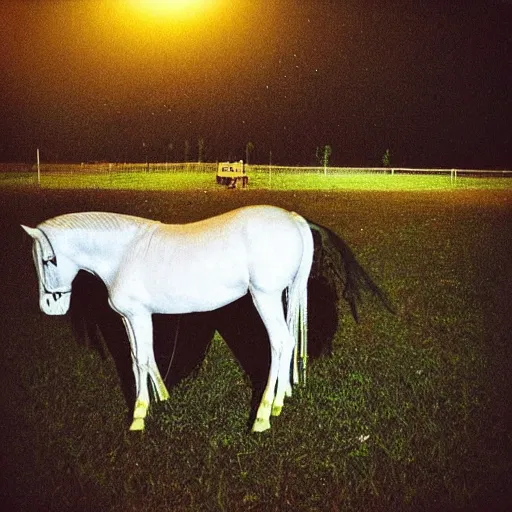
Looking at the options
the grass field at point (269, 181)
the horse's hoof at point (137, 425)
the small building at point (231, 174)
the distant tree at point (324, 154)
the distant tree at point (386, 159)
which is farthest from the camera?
the distant tree at point (324, 154)

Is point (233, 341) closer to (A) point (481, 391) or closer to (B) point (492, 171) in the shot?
(A) point (481, 391)

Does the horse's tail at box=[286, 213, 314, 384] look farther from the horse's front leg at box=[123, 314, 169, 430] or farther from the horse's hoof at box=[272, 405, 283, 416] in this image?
A: the horse's front leg at box=[123, 314, 169, 430]

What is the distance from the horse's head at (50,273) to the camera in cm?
369

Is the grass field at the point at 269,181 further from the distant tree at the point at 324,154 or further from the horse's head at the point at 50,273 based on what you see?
the horse's head at the point at 50,273

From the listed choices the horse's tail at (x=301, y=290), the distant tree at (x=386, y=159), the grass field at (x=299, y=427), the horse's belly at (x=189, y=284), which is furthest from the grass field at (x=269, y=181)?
the horse's belly at (x=189, y=284)

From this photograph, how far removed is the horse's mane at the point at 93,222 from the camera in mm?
→ 3791

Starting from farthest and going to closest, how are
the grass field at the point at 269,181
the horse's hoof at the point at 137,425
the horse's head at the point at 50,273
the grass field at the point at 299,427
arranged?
the grass field at the point at 269,181, the horse's hoof at the point at 137,425, the horse's head at the point at 50,273, the grass field at the point at 299,427

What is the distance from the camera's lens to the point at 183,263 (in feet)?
12.8

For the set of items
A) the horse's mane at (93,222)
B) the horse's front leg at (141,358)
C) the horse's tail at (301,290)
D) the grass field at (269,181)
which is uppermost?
the horse's mane at (93,222)

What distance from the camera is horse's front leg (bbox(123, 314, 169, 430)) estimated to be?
13.2 ft

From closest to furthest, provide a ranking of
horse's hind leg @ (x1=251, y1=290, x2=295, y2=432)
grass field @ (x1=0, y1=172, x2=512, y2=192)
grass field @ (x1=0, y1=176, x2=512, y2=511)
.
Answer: grass field @ (x1=0, y1=176, x2=512, y2=511)
horse's hind leg @ (x1=251, y1=290, x2=295, y2=432)
grass field @ (x1=0, y1=172, x2=512, y2=192)

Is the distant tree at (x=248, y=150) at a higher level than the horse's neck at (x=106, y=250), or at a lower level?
higher

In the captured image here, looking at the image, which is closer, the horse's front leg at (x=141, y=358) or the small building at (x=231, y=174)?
the horse's front leg at (x=141, y=358)

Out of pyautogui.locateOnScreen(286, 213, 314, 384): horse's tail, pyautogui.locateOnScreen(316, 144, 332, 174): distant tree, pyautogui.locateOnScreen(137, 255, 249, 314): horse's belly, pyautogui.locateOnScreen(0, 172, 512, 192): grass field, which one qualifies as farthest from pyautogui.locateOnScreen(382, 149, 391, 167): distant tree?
pyautogui.locateOnScreen(137, 255, 249, 314): horse's belly
